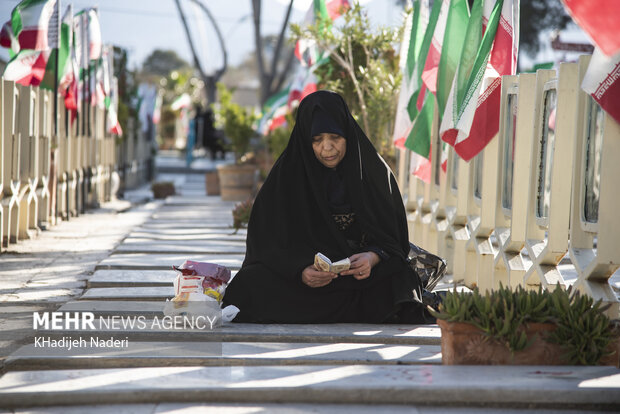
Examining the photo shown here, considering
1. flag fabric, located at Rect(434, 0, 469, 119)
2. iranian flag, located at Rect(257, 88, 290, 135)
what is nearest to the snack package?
flag fabric, located at Rect(434, 0, 469, 119)

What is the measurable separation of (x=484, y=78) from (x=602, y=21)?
2.19 meters

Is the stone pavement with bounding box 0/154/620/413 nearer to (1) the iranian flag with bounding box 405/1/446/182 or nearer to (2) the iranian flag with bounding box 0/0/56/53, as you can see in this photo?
(1) the iranian flag with bounding box 405/1/446/182

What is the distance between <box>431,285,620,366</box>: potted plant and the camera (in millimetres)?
3451

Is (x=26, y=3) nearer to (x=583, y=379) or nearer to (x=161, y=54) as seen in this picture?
(x=583, y=379)

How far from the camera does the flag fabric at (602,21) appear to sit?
134 inches

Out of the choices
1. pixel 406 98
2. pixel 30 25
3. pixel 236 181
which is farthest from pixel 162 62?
pixel 406 98

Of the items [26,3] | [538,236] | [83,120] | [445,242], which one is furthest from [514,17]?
[83,120]

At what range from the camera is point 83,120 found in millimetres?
13594

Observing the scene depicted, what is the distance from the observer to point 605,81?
370cm

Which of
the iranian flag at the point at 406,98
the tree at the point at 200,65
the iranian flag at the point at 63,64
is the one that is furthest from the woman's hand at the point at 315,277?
the tree at the point at 200,65

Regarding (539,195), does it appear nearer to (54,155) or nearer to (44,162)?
(44,162)

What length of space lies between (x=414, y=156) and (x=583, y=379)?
14.3 feet

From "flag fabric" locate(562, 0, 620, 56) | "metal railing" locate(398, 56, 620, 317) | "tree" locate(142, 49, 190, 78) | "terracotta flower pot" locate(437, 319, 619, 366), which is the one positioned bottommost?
"terracotta flower pot" locate(437, 319, 619, 366)

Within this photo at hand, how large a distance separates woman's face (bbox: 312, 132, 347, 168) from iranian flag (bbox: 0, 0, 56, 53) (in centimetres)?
578
